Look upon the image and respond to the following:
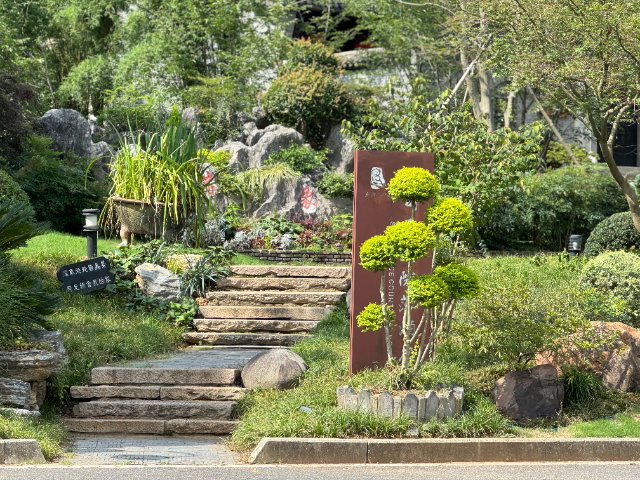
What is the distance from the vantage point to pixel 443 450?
720cm

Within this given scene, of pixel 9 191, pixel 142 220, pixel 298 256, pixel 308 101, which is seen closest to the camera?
pixel 9 191

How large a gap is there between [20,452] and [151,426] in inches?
75.1

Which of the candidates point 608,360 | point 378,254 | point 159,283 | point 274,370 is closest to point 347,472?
point 378,254

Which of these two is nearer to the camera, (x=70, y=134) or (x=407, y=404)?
(x=407, y=404)

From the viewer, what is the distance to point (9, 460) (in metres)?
6.81

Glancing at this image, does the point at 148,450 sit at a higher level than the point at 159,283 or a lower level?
lower

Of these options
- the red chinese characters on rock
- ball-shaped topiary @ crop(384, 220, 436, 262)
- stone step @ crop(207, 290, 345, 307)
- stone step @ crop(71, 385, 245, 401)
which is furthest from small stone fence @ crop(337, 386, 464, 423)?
the red chinese characters on rock

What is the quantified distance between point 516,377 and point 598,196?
418 inches

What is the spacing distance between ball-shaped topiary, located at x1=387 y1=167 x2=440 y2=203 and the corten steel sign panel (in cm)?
54

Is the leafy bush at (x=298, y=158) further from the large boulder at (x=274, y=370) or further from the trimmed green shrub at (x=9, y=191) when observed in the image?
the large boulder at (x=274, y=370)

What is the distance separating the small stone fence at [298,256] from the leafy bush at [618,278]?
16.7 feet

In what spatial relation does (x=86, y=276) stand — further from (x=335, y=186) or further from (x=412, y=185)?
(x=335, y=186)

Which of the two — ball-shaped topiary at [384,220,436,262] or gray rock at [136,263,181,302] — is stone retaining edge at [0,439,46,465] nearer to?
ball-shaped topiary at [384,220,436,262]

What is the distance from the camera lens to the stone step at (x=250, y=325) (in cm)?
1183
